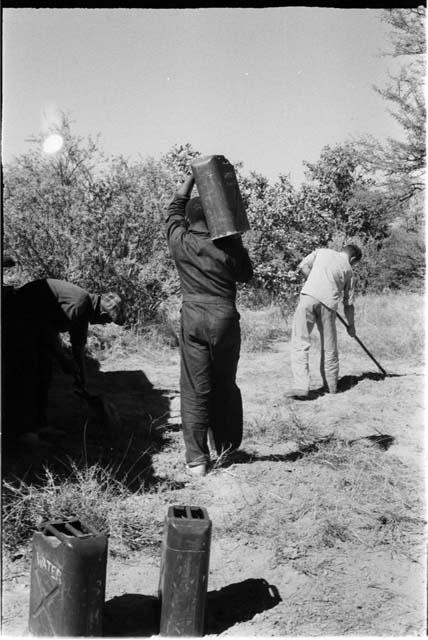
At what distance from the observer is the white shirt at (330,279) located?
279 inches

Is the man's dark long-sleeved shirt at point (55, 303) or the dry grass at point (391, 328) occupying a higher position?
the man's dark long-sleeved shirt at point (55, 303)

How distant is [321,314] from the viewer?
7.19 m

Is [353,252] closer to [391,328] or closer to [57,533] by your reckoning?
[391,328]

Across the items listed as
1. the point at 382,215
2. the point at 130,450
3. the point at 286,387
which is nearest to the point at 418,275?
the point at 382,215

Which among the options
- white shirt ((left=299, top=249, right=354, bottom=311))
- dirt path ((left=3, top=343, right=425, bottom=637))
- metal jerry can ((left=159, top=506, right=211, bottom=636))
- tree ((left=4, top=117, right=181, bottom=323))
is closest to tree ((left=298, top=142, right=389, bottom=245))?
tree ((left=4, top=117, right=181, bottom=323))

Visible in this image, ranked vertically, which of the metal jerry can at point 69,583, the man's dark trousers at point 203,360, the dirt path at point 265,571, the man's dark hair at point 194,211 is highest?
the man's dark hair at point 194,211

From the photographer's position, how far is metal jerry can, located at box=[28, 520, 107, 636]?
8.23 ft

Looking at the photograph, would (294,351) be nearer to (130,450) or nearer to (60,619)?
(130,450)

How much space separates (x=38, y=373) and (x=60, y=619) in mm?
2574

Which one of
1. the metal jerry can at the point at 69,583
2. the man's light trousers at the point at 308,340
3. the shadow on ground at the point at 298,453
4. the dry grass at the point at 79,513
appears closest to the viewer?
the metal jerry can at the point at 69,583

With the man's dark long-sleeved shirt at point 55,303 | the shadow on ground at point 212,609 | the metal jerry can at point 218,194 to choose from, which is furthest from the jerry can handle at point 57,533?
the metal jerry can at point 218,194

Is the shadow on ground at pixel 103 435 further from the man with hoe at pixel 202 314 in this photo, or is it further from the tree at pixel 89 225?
the tree at pixel 89 225

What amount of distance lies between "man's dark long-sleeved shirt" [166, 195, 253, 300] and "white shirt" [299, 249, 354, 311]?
8.52 feet

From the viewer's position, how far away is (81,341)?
188 inches
